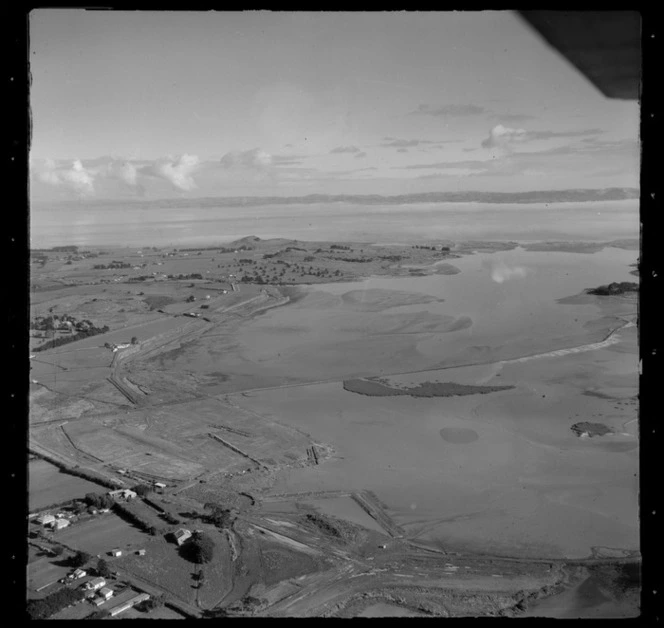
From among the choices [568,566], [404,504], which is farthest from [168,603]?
[568,566]

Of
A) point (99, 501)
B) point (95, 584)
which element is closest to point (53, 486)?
point (99, 501)

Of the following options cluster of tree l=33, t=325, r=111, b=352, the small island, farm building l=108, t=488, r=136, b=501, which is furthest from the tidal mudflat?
cluster of tree l=33, t=325, r=111, b=352

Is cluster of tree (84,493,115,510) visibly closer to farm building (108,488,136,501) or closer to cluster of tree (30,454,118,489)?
farm building (108,488,136,501)

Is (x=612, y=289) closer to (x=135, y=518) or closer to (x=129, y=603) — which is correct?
(x=135, y=518)

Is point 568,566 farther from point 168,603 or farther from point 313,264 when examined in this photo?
point 313,264

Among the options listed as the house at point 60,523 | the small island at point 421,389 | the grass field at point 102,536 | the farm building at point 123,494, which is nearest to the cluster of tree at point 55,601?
the grass field at point 102,536

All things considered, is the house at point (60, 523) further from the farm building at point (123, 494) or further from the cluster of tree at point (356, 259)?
the cluster of tree at point (356, 259)

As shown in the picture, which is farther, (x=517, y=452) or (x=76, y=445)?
(x=76, y=445)
